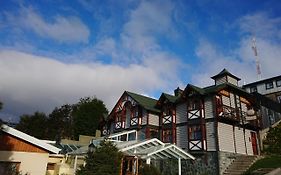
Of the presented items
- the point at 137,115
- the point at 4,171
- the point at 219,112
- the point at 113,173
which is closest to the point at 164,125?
the point at 137,115

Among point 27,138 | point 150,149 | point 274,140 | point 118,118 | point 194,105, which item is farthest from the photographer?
point 118,118

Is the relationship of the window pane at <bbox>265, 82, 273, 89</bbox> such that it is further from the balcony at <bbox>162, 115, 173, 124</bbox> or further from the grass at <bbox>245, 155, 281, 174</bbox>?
the grass at <bbox>245, 155, 281, 174</bbox>

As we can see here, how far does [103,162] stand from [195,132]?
12024 millimetres

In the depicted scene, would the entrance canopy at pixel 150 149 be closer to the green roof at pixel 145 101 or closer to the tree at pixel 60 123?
the green roof at pixel 145 101

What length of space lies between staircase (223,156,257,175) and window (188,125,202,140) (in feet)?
11.9

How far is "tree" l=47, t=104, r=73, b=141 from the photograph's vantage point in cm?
4743

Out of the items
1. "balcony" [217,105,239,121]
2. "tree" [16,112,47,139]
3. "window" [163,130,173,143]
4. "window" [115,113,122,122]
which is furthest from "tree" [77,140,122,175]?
"tree" [16,112,47,139]

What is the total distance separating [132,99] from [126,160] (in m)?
17.9

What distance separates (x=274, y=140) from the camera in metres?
24.7

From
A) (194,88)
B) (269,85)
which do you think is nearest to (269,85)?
(269,85)

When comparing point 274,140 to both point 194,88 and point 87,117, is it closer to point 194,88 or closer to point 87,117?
point 194,88

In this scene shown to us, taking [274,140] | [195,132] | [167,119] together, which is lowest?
[274,140]

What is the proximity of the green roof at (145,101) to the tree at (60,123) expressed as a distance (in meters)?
22.5

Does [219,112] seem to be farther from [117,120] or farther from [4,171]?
[4,171]
